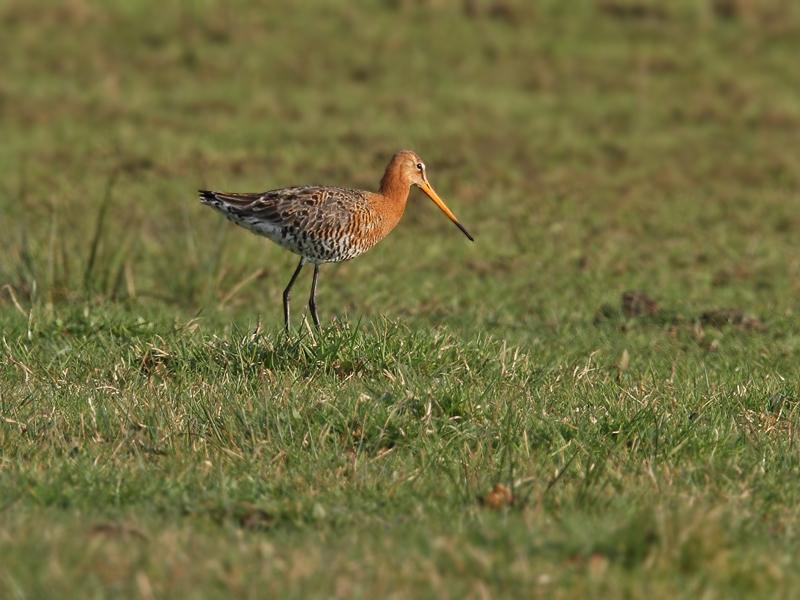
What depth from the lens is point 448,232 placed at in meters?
14.2

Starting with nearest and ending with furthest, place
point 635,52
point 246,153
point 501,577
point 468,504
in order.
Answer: point 501,577 → point 468,504 → point 246,153 → point 635,52

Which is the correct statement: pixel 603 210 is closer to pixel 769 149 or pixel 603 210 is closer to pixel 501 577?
pixel 769 149

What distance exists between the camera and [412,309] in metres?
11.2

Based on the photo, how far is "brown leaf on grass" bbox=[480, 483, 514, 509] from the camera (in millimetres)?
5684

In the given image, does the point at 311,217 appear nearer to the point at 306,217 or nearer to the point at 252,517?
the point at 306,217

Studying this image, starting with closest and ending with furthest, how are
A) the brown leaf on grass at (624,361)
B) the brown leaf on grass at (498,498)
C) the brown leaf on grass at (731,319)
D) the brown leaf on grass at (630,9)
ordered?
the brown leaf on grass at (498,498), the brown leaf on grass at (624,361), the brown leaf on grass at (731,319), the brown leaf on grass at (630,9)

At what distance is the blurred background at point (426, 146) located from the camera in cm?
1162

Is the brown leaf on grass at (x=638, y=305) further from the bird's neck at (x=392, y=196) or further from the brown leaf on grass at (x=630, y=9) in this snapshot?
the brown leaf on grass at (x=630, y=9)

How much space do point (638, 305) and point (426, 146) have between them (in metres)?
6.96

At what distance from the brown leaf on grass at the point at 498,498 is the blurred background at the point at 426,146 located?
3191 millimetres

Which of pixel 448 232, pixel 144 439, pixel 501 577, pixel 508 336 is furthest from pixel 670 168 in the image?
pixel 501 577

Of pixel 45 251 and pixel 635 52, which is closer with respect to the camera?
pixel 45 251

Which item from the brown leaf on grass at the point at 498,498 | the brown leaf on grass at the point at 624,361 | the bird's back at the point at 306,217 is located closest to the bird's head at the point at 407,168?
the bird's back at the point at 306,217

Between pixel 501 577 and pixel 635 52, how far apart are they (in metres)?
17.4
